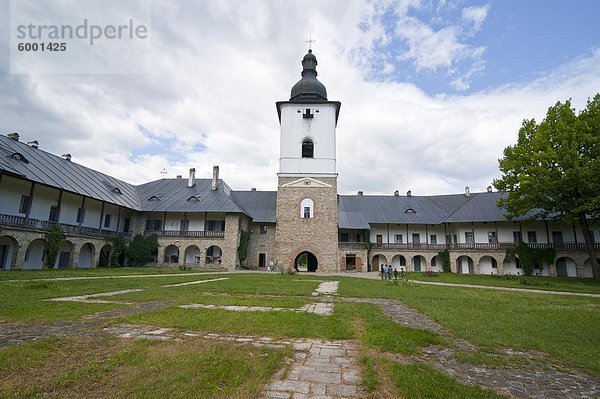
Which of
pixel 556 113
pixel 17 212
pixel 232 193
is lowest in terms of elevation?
pixel 17 212

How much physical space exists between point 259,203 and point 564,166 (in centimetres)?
2695

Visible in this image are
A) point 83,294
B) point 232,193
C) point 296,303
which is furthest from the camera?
point 232,193

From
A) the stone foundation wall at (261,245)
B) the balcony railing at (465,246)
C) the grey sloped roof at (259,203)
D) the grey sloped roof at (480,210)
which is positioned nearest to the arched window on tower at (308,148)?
the grey sloped roof at (259,203)

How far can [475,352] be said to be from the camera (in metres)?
4.85

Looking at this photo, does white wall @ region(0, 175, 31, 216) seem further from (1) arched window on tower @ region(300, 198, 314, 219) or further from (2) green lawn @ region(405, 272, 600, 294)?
(2) green lawn @ region(405, 272, 600, 294)

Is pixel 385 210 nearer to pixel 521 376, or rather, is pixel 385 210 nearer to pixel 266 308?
pixel 266 308

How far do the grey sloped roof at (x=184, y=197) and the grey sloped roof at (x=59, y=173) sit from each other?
6.69 ft

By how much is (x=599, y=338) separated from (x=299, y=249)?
23.5 m

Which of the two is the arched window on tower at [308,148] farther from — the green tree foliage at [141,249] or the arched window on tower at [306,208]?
the green tree foliage at [141,249]

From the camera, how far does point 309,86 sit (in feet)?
103

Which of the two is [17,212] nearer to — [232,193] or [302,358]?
[232,193]

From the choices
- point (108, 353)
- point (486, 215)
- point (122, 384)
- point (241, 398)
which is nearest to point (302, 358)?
point (241, 398)

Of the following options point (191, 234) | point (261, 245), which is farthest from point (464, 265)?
point (191, 234)

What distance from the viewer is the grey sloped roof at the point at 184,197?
31.5 metres
